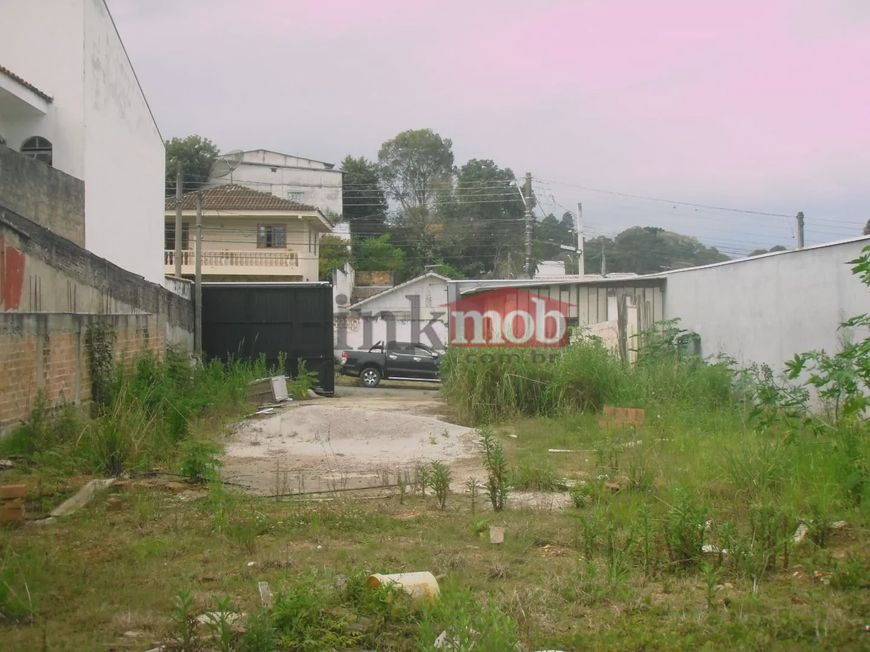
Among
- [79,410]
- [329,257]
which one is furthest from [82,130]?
[329,257]

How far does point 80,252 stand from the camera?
33.3 ft

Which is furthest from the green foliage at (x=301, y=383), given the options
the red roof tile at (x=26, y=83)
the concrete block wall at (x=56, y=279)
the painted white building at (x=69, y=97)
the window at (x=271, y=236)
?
the window at (x=271, y=236)

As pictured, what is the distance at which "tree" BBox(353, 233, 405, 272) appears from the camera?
40188mm

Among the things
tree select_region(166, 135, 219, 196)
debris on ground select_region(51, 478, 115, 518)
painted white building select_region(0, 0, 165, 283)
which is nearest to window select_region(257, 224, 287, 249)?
tree select_region(166, 135, 219, 196)

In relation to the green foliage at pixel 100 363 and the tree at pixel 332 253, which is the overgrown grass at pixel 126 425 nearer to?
the green foliage at pixel 100 363

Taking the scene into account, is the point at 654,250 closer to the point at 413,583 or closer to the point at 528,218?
the point at 528,218

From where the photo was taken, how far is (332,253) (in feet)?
124

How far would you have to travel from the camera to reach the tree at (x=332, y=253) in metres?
35.8

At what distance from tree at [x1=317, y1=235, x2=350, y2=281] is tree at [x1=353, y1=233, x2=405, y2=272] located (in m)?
1.48

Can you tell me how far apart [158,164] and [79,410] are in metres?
13.5

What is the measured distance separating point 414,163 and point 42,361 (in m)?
38.9

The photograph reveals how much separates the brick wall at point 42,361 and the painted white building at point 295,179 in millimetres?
32432

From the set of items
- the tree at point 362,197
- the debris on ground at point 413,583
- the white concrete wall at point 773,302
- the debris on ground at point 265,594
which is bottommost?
the debris on ground at point 265,594

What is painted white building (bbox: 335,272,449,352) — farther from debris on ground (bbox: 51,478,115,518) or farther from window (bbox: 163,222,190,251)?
debris on ground (bbox: 51,478,115,518)
